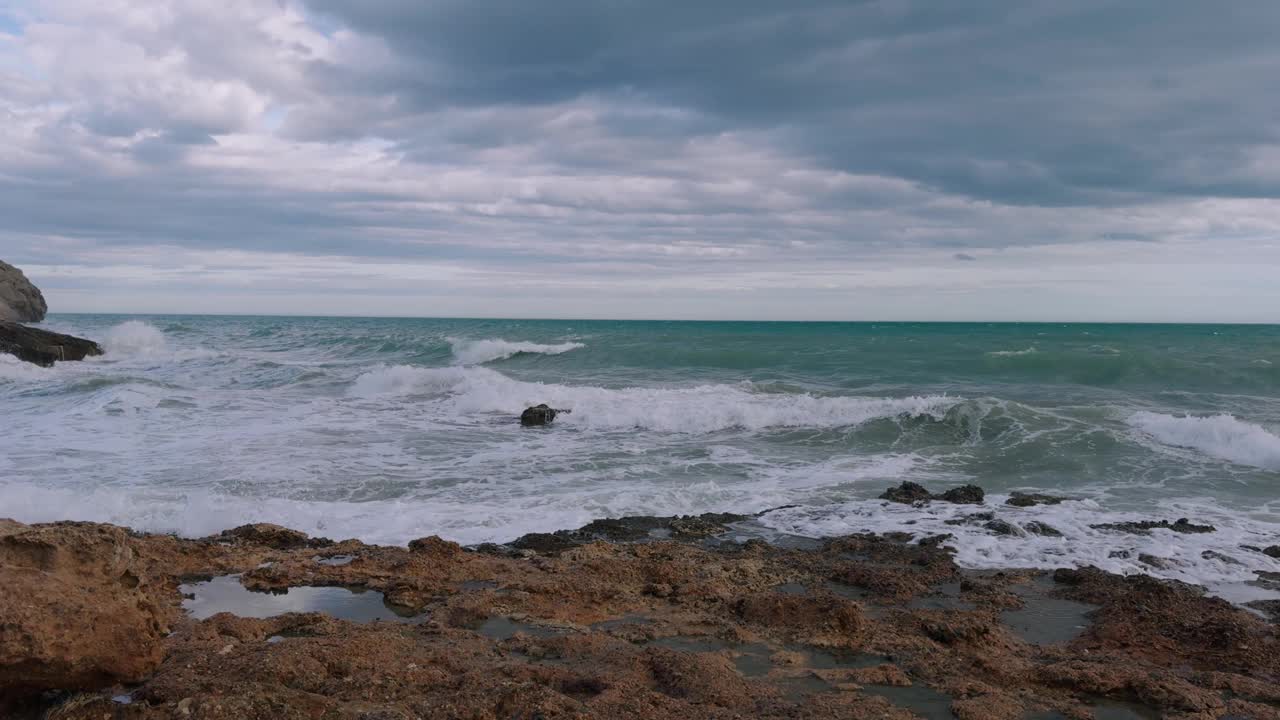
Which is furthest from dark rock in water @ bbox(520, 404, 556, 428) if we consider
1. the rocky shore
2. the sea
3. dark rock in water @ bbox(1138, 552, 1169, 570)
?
dark rock in water @ bbox(1138, 552, 1169, 570)

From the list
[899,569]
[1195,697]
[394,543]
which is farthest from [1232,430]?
[394,543]

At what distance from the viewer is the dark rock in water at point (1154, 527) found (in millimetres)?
8398

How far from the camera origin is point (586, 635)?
520 centimetres

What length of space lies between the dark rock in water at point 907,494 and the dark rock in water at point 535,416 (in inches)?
328

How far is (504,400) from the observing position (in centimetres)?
1981

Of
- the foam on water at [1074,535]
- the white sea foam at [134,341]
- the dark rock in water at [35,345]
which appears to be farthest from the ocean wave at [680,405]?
the white sea foam at [134,341]

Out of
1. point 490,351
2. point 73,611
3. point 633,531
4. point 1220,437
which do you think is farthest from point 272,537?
point 490,351

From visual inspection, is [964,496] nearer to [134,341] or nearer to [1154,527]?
[1154,527]

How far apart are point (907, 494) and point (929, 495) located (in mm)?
310

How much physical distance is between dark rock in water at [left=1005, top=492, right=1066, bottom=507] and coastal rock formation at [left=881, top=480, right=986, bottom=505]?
0.37m

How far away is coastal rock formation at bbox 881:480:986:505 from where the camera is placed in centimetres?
990

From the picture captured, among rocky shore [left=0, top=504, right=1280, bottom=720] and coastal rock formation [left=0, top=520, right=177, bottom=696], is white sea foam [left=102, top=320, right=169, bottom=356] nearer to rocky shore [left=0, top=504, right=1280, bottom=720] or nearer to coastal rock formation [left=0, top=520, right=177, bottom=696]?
rocky shore [left=0, top=504, right=1280, bottom=720]

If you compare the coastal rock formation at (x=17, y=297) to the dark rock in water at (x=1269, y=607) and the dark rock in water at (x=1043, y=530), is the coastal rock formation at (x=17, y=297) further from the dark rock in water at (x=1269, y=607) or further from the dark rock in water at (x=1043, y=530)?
the dark rock in water at (x=1269, y=607)

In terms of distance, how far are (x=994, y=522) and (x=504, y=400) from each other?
13399 mm
